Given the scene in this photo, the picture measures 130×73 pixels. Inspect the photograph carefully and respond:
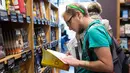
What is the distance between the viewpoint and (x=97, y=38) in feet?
5.17

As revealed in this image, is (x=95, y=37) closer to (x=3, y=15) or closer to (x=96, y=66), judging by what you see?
(x=96, y=66)

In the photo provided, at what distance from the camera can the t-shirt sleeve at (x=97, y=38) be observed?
1.56 m

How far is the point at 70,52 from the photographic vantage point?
90.4 inches

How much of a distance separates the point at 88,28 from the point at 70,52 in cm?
68

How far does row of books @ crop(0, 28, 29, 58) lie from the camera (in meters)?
1.97

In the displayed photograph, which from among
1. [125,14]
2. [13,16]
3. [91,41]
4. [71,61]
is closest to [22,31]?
[13,16]

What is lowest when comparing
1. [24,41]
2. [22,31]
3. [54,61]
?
[54,61]

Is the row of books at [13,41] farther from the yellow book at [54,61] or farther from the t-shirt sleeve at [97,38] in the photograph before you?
the t-shirt sleeve at [97,38]

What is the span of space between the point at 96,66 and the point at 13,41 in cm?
84

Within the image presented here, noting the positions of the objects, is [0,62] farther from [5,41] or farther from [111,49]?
[111,49]

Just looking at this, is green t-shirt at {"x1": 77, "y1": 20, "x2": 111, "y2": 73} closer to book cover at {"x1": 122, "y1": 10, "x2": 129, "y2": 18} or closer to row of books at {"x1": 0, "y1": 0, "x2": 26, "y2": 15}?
row of books at {"x1": 0, "y1": 0, "x2": 26, "y2": 15}

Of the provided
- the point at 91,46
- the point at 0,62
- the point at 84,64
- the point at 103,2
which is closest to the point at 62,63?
the point at 84,64

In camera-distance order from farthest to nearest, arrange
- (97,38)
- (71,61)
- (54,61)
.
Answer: (54,61) → (71,61) → (97,38)

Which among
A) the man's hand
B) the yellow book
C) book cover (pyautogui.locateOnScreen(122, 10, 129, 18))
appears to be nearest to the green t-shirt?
the man's hand
